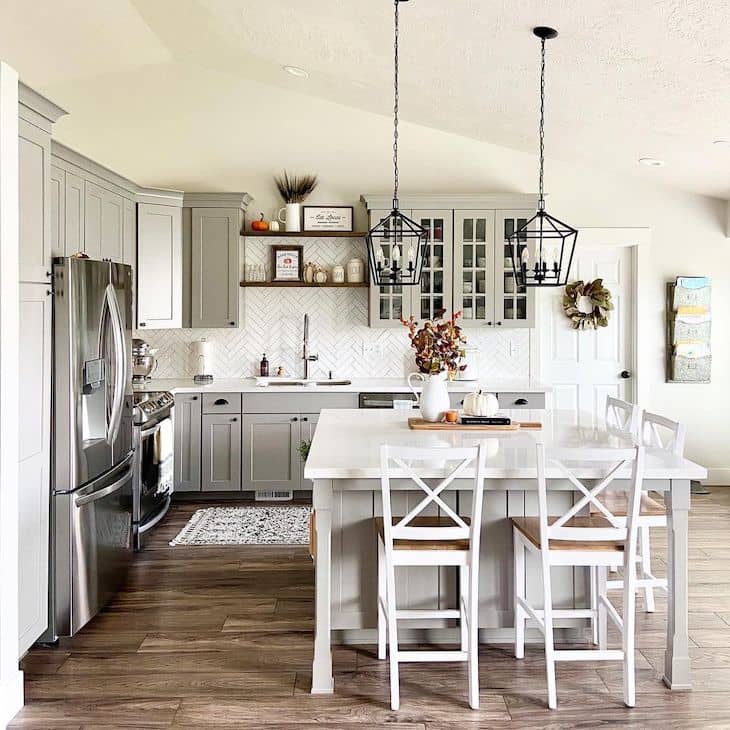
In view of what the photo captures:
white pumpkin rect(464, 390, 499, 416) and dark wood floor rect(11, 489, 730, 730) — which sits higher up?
white pumpkin rect(464, 390, 499, 416)

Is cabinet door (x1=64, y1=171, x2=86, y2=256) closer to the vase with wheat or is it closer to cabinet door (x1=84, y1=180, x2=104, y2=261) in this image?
cabinet door (x1=84, y1=180, x2=104, y2=261)

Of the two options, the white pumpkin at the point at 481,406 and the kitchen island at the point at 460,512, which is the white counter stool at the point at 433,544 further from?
the white pumpkin at the point at 481,406

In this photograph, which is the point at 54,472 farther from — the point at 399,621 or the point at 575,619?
the point at 575,619

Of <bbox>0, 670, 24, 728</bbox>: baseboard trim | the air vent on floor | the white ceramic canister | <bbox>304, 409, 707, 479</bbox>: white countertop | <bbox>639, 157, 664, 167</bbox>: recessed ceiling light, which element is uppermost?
<bbox>639, 157, 664, 167</bbox>: recessed ceiling light

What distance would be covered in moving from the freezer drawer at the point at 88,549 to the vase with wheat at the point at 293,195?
2.85 metres

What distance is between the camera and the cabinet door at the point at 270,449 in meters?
6.05

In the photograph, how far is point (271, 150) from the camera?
6523 mm

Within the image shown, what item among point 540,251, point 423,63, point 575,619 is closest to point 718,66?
point 540,251

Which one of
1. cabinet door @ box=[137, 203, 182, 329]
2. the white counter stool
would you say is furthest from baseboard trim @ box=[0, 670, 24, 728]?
cabinet door @ box=[137, 203, 182, 329]

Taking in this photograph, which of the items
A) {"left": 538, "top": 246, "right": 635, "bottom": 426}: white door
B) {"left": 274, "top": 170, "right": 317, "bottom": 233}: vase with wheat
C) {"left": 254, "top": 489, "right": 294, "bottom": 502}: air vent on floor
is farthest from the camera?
{"left": 538, "top": 246, "right": 635, "bottom": 426}: white door

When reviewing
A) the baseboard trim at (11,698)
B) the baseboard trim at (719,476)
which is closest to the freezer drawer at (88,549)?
the baseboard trim at (11,698)

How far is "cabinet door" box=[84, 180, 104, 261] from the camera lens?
15.5 ft

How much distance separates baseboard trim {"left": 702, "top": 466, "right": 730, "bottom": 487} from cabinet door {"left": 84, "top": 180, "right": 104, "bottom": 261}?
5038mm

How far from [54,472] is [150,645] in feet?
2.84
